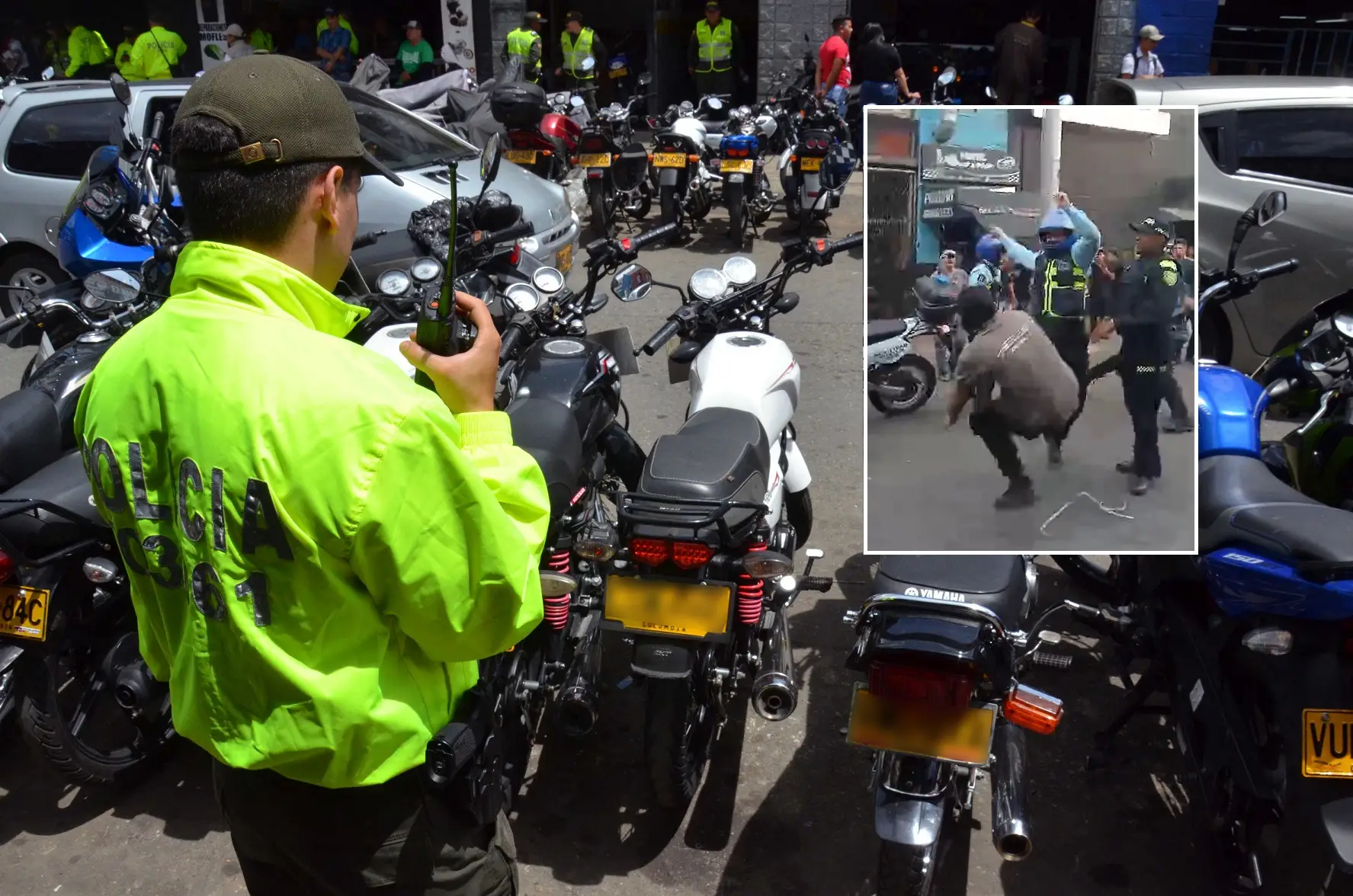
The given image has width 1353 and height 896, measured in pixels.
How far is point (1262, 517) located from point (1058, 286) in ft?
2.45

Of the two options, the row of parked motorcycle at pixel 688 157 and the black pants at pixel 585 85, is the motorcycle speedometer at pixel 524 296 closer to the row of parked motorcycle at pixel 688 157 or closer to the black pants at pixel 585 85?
the row of parked motorcycle at pixel 688 157

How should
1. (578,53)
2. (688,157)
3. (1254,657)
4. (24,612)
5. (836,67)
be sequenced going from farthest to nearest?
(578,53) < (836,67) < (688,157) < (24,612) < (1254,657)

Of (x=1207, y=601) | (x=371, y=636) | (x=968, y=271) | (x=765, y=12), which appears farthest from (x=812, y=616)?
(x=765, y=12)

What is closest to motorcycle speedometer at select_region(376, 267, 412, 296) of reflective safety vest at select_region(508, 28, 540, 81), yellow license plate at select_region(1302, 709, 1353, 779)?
yellow license plate at select_region(1302, 709, 1353, 779)

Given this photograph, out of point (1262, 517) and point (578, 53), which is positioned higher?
point (578, 53)

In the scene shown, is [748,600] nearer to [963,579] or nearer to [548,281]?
[963,579]

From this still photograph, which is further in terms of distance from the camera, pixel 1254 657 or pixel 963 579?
pixel 1254 657

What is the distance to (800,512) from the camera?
13.4 ft

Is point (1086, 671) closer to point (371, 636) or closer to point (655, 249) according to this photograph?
point (371, 636)

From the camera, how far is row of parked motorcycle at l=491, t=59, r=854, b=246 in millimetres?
8953

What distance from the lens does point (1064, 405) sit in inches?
92.7

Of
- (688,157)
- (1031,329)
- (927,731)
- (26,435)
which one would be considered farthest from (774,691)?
(688,157)

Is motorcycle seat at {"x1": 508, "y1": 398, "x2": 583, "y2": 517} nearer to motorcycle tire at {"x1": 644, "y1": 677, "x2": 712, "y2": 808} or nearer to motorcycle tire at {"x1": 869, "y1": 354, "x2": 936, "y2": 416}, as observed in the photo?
motorcycle tire at {"x1": 644, "y1": 677, "x2": 712, "y2": 808}

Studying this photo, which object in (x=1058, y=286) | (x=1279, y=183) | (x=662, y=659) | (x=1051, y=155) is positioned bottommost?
(x=662, y=659)
